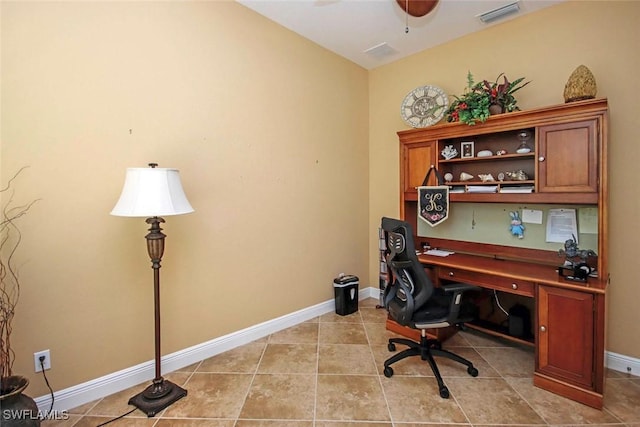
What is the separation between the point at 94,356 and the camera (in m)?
1.92

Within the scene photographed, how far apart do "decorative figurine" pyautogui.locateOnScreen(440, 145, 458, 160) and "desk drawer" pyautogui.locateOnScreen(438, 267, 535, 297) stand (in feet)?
3.52

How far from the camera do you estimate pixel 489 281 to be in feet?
7.49

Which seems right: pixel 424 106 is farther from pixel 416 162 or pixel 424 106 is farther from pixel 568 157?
pixel 568 157

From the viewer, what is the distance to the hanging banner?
2736 mm

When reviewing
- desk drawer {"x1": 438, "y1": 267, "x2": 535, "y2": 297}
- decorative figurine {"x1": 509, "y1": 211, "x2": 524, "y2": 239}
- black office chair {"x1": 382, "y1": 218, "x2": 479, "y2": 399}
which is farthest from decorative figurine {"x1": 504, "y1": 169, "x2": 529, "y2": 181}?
black office chair {"x1": 382, "y1": 218, "x2": 479, "y2": 399}

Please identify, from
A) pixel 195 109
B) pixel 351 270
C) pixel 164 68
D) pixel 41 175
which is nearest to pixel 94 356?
pixel 41 175

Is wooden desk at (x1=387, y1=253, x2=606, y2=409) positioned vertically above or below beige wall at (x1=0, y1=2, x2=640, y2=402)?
below

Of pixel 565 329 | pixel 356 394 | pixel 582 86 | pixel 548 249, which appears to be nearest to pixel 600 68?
pixel 582 86

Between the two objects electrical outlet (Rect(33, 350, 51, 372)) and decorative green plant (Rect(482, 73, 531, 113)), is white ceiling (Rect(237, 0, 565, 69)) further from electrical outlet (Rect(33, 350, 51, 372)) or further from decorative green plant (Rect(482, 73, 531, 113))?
electrical outlet (Rect(33, 350, 51, 372))

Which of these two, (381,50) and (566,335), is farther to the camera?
(381,50)

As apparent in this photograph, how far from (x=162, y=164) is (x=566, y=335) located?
2963mm

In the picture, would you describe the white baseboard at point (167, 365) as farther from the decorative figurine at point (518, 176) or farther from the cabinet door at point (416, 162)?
the decorative figurine at point (518, 176)

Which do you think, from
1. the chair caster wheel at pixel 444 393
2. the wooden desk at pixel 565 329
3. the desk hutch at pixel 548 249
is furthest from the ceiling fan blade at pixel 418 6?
the chair caster wheel at pixel 444 393

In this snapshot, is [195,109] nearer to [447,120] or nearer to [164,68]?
[164,68]
